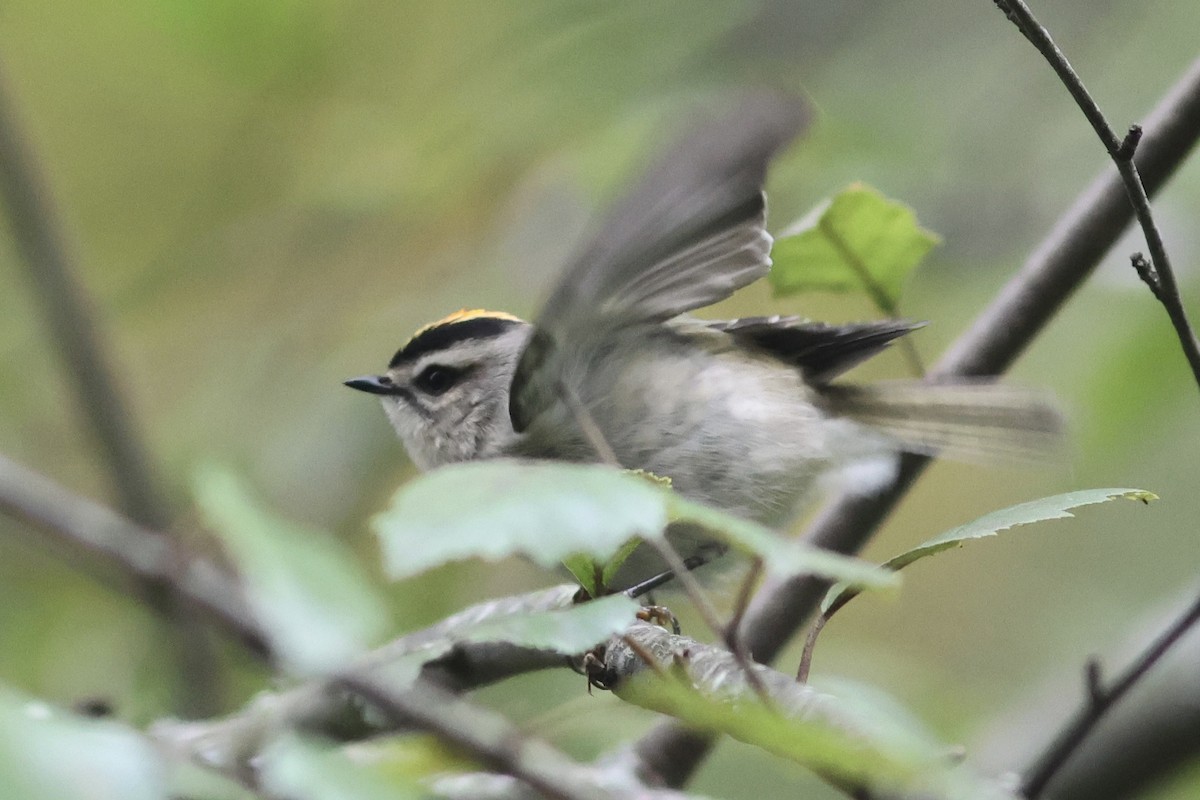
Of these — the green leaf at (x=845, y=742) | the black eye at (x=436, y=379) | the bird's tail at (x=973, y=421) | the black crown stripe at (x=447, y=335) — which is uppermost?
the black crown stripe at (x=447, y=335)

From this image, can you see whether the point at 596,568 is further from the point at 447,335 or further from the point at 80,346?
the point at 80,346

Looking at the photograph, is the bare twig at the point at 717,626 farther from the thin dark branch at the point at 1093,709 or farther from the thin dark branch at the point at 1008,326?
the thin dark branch at the point at 1008,326

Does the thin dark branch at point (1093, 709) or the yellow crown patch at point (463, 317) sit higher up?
the yellow crown patch at point (463, 317)

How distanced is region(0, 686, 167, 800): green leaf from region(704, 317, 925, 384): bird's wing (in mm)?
1252

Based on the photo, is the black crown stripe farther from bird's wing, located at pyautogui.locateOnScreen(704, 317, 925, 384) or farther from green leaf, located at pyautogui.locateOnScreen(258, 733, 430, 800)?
green leaf, located at pyautogui.locateOnScreen(258, 733, 430, 800)

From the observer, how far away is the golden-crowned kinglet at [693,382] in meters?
1.19

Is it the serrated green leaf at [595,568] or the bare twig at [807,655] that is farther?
the serrated green leaf at [595,568]

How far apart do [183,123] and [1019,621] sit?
8.67ft

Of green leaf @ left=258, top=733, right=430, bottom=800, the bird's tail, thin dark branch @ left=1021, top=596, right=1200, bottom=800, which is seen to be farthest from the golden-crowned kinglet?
thin dark branch @ left=1021, top=596, right=1200, bottom=800

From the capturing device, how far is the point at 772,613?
1833mm

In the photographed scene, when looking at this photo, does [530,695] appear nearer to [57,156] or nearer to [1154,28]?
[1154,28]

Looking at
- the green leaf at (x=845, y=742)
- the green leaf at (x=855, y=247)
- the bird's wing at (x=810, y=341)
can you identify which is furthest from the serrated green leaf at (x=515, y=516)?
the bird's wing at (x=810, y=341)

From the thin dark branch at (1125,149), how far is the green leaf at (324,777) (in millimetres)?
749

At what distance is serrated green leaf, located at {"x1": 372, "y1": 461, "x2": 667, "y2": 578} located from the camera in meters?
0.69
